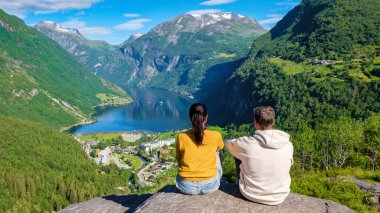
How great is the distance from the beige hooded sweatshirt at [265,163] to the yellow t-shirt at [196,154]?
677 millimetres

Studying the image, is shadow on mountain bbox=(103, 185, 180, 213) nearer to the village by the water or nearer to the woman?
the woman

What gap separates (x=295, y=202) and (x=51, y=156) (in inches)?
5383

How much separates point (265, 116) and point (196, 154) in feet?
8.30

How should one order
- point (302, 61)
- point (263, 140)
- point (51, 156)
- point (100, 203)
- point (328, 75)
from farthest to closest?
point (302, 61) < point (328, 75) < point (51, 156) < point (100, 203) < point (263, 140)

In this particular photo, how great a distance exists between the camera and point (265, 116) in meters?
9.30

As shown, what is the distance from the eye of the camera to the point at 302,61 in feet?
636

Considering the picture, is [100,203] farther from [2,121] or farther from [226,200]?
[2,121]

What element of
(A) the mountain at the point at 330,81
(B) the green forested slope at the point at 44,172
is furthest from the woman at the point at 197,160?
(A) the mountain at the point at 330,81

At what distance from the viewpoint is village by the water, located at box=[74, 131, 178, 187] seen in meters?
120

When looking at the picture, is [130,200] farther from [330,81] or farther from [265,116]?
[330,81]

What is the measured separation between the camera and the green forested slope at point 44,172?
312 feet

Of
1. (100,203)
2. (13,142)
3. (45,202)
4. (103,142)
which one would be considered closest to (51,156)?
(13,142)

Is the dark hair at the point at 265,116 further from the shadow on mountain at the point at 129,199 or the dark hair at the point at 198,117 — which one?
the shadow on mountain at the point at 129,199

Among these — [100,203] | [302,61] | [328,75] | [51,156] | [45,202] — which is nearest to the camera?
[100,203]
